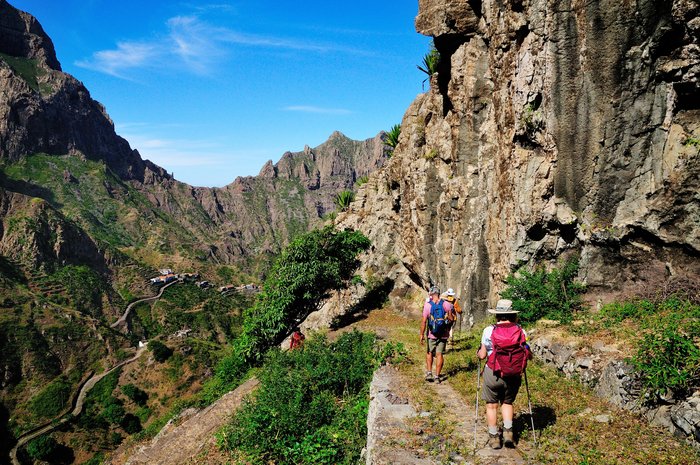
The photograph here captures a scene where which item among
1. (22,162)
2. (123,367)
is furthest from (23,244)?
(22,162)

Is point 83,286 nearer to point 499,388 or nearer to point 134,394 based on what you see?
point 134,394

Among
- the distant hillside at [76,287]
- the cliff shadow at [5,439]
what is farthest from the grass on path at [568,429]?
the cliff shadow at [5,439]

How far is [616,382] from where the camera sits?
23.0ft

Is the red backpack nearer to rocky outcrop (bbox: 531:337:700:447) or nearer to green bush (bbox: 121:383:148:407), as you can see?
rocky outcrop (bbox: 531:337:700:447)

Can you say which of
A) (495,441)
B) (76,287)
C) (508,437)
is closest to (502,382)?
(508,437)

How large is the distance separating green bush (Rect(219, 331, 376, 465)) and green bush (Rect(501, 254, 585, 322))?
4664 mm

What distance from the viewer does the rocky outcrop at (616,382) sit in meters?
5.66

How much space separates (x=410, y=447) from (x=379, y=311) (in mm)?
18078

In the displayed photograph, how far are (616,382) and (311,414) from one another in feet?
20.9

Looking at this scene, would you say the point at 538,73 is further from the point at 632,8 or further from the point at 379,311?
the point at 379,311

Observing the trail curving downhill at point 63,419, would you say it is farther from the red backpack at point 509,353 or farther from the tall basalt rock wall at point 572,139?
the red backpack at point 509,353

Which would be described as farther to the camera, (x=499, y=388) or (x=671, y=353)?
(x=671, y=353)

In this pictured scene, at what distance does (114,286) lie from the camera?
125375 mm

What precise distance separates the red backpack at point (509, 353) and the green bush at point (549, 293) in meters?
5.34
